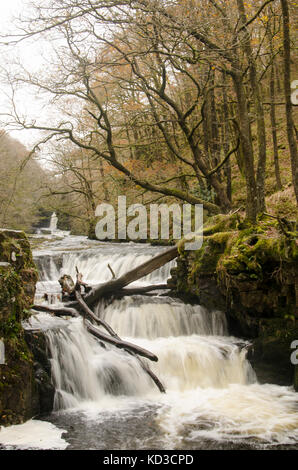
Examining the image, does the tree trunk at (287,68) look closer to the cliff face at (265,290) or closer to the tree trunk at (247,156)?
the tree trunk at (247,156)

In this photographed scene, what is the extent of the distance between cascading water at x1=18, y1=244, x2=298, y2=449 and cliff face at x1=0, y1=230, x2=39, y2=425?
0.50 meters

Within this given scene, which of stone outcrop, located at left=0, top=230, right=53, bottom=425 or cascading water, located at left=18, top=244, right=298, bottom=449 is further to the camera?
stone outcrop, located at left=0, top=230, right=53, bottom=425

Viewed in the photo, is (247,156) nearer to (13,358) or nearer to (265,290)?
(265,290)

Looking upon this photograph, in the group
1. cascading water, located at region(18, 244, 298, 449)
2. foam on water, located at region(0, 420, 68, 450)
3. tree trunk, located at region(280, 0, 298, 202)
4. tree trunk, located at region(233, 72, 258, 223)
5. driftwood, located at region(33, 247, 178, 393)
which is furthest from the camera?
tree trunk, located at region(233, 72, 258, 223)

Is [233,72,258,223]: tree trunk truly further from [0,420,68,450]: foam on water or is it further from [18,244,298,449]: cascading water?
[0,420,68,450]: foam on water

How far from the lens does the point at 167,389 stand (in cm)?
577

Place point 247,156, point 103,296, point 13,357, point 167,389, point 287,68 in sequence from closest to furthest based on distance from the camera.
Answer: point 13,357, point 167,389, point 287,68, point 247,156, point 103,296

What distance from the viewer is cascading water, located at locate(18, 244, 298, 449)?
440 cm

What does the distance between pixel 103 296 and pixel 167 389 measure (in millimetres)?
3042

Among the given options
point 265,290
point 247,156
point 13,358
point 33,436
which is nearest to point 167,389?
point 33,436

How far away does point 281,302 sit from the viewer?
6281 mm

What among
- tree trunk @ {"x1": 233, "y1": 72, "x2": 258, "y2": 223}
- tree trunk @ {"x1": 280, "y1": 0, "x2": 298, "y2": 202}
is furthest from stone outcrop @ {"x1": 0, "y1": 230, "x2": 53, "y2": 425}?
tree trunk @ {"x1": 280, "y1": 0, "x2": 298, "y2": 202}

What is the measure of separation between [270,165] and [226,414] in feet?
40.1
